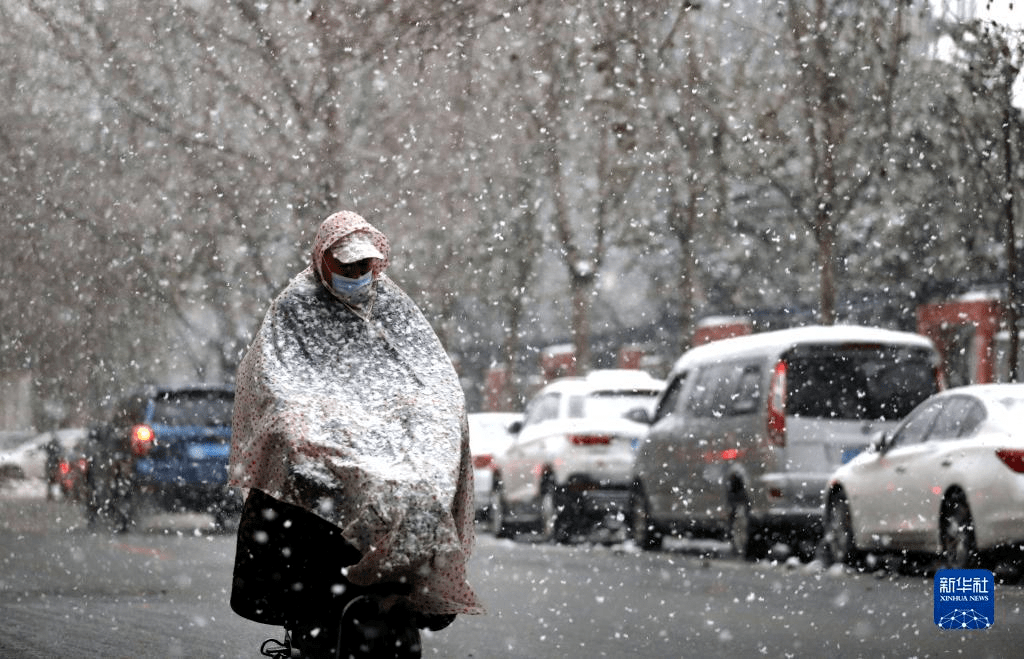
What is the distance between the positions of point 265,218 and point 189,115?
2384mm

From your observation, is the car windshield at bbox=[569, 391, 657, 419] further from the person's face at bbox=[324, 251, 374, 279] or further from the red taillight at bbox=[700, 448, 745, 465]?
the person's face at bbox=[324, 251, 374, 279]

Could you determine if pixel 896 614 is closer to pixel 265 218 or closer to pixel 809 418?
pixel 809 418

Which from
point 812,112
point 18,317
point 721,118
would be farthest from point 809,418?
point 18,317

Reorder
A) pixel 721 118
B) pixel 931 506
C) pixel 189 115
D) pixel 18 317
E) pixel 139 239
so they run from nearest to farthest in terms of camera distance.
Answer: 1. pixel 931 506
2. pixel 721 118
3. pixel 189 115
4. pixel 139 239
5. pixel 18 317

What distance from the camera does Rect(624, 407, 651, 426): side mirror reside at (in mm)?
18250

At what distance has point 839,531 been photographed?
14930 millimetres

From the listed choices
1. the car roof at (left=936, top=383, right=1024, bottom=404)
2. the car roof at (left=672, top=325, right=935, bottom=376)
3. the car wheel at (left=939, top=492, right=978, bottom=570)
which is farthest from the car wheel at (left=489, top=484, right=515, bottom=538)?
the car wheel at (left=939, top=492, right=978, bottom=570)

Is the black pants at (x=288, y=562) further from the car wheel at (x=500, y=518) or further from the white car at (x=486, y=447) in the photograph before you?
the white car at (x=486, y=447)

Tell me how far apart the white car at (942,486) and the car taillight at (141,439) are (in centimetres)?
811

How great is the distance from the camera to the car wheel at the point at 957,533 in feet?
41.6

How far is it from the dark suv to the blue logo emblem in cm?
963

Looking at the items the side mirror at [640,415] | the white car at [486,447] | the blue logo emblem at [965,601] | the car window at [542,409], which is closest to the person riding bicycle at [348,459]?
the blue logo emblem at [965,601]

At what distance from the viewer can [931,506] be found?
13305mm

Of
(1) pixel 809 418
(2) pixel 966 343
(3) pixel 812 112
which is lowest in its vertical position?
(1) pixel 809 418
